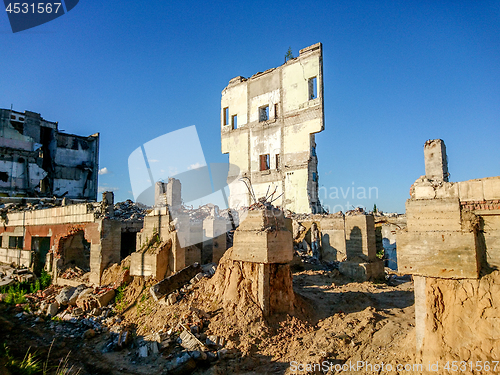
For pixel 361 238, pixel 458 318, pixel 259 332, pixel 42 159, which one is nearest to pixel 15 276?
pixel 259 332

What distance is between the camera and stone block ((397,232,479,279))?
3992mm

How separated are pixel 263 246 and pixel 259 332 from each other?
5.52 feet

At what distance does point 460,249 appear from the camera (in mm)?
4051

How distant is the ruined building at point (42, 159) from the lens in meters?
26.5

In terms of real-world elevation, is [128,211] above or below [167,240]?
above

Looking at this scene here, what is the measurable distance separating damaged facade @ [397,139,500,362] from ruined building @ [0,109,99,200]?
31.0 meters

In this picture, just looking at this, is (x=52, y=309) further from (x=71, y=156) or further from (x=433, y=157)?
(x=71, y=156)

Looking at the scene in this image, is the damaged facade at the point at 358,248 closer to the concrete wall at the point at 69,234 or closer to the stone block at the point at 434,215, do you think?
the stone block at the point at 434,215

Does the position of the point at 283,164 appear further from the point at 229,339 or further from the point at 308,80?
the point at 229,339

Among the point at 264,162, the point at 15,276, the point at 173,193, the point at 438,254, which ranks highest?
the point at 264,162

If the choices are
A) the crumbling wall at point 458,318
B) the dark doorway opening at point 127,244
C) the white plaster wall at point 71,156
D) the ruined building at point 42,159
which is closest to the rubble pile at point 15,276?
the dark doorway opening at point 127,244

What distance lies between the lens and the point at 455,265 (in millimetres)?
4086

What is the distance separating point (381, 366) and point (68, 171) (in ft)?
109

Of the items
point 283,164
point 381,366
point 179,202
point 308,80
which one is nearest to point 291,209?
point 283,164
